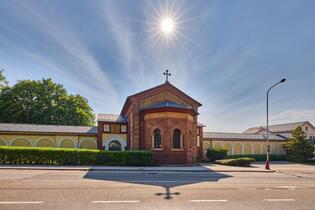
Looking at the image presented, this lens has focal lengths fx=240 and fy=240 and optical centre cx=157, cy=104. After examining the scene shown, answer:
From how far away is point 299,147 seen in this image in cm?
3700

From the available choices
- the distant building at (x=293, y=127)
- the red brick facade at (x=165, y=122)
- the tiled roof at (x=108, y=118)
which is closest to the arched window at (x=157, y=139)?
the red brick facade at (x=165, y=122)

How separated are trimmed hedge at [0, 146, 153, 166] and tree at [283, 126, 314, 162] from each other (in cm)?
2697

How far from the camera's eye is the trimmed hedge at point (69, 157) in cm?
2050

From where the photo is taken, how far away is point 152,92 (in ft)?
86.1

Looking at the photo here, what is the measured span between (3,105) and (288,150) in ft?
160

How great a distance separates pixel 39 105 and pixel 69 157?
25589 millimetres

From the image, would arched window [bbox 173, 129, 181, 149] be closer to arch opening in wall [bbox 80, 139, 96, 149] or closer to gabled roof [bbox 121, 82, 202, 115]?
gabled roof [bbox 121, 82, 202, 115]

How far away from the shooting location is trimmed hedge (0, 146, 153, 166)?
2050 cm

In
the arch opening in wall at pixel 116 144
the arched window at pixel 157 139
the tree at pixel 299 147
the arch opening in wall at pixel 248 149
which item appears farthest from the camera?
the arch opening in wall at pixel 248 149

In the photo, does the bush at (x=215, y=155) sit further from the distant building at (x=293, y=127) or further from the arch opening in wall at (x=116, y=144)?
the distant building at (x=293, y=127)

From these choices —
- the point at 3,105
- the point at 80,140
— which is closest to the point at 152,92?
the point at 80,140

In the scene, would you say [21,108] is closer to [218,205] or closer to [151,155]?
[151,155]

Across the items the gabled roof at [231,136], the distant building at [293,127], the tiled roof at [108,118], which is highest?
the tiled roof at [108,118]

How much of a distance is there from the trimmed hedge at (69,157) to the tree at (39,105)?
74.1ft
